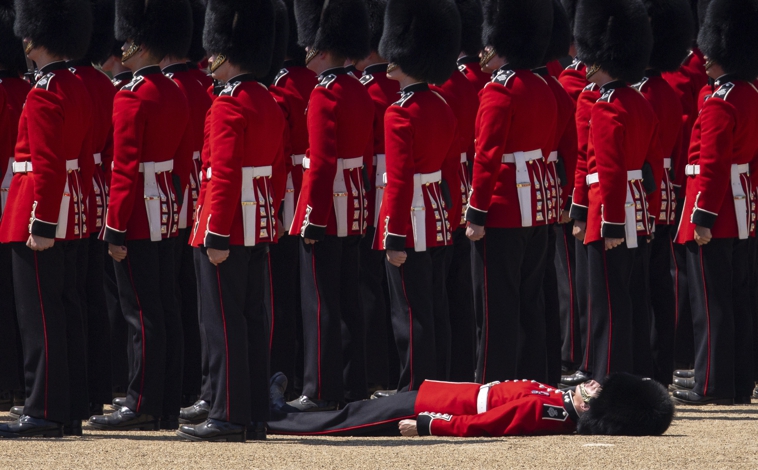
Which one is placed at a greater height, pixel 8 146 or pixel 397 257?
pixel 8 146

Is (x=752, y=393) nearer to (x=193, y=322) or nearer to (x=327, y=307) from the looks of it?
(x=327, y=307)

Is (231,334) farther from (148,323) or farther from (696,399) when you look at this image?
(696,399)

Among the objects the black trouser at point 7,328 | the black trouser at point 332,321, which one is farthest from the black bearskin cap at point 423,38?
the black trouser at point 7,328

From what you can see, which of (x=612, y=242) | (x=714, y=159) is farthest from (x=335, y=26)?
(x=714, y=159)

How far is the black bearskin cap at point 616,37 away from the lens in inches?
292

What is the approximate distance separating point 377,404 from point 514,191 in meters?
1.31

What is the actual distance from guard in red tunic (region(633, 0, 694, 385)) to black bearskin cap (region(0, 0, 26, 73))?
2.97 meters

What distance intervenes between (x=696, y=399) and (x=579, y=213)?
1.11 metres

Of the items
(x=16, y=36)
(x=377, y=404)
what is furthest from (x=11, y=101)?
(x=377, y=404)

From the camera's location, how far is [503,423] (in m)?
6.22

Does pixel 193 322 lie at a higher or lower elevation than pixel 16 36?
lower

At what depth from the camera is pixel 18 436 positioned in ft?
20.4

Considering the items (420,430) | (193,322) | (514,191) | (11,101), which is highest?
(11,101)

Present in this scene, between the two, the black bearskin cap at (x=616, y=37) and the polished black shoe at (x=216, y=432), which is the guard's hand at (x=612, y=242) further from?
the polished black shoe at (x=216, y=432)
